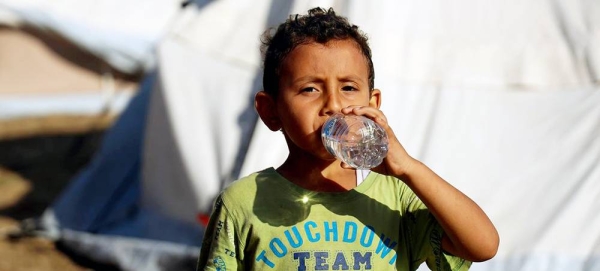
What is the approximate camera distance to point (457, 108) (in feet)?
10.9

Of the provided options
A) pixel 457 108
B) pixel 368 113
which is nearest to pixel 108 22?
pixel 457 108

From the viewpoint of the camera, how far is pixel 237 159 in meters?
3.54

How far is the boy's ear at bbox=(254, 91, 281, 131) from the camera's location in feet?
5.89

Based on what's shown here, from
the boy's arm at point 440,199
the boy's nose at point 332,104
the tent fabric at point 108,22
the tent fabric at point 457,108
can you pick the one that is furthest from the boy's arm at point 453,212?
the tent fabric at point 108,22

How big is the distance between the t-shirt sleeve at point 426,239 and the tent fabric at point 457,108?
126 cm

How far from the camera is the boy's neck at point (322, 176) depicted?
1738mm

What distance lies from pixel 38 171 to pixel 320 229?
4.76m

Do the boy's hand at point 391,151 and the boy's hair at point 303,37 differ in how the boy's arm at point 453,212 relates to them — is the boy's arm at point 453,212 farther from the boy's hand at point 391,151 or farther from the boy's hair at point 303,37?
the boy's hair at point 303,37

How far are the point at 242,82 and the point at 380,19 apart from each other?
1.87 feet

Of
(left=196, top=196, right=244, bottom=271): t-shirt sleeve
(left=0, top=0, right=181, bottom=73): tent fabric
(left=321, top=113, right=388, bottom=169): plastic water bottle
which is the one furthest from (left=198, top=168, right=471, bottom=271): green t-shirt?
(left=0, top=0, right=181, bottom=73): tent fabric

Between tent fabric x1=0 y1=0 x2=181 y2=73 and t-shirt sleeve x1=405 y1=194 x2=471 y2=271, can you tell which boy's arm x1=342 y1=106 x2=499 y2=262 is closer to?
t-shirt sleeve x1=405 y1=194 x2=471 y2=271

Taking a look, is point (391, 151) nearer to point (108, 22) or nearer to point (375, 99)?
point (375, 99)

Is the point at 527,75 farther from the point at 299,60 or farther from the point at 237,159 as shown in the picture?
the point at 299,60

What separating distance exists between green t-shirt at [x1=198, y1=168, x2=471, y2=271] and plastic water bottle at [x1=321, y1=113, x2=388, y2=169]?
124 mm
